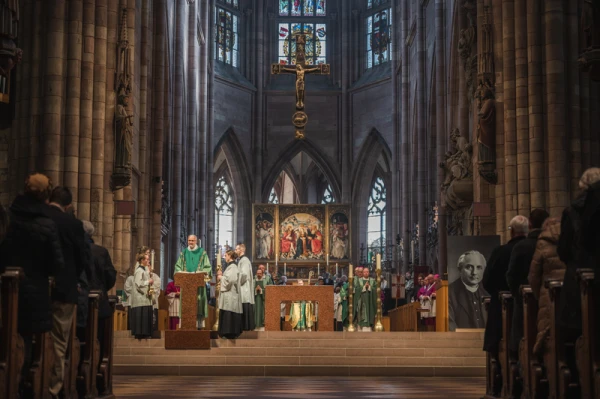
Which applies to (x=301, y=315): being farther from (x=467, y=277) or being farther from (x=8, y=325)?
(x=8, y=325)

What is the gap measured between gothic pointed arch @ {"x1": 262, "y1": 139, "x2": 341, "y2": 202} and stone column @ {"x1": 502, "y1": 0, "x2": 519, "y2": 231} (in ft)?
81.9

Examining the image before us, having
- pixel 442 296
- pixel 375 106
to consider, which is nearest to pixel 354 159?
pixel 375 106

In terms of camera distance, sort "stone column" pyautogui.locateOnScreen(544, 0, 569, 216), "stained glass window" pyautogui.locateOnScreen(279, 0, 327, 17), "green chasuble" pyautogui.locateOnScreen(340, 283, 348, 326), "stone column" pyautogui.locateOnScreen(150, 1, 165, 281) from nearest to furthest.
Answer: "stone column" pyautogui.locateOnScreen(544, 0, 569, 216)
"green chasuble" pyautogui.locateOnScreen(340, 283, 348, 326)
"stone column" pyautogui.locateOnScreen(150, 1, 165, 281)
"stained glass window" pyautogui.locateOnScreen(279, 0, 327, 17)

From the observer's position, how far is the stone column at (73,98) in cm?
1834

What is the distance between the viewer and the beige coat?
8172mm

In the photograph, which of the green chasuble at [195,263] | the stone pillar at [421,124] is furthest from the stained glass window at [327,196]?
the green chasuble at [195,263]

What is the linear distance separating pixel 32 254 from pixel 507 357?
14.5 feet

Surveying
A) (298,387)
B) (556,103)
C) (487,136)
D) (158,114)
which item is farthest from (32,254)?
(158,114)

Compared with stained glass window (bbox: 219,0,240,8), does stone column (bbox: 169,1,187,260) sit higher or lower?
lower

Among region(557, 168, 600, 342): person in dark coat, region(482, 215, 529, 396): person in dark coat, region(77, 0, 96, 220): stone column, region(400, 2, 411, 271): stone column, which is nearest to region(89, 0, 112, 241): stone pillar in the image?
region(77, 0, 96, 220): stone column

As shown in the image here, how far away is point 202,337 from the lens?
16984 mm

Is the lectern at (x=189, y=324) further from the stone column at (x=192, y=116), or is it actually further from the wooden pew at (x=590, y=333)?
the stone column at (x=192, y=116)

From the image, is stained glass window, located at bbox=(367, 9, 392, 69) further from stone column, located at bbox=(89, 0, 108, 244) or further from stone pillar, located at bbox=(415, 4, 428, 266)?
stone column, located at bbox=(89, 0, 108, 244)

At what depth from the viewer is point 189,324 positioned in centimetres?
1700
